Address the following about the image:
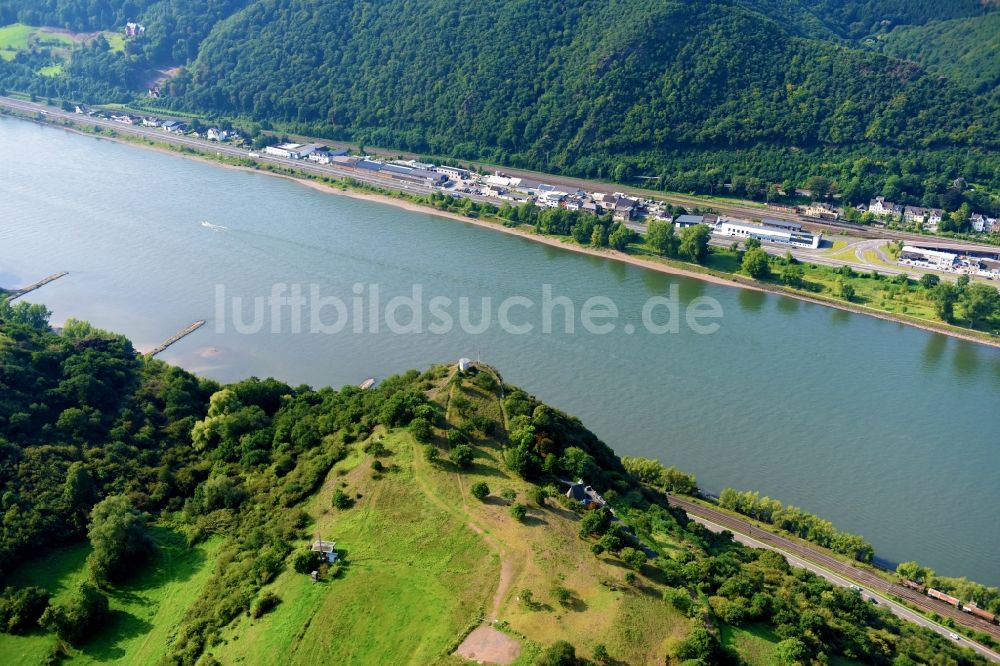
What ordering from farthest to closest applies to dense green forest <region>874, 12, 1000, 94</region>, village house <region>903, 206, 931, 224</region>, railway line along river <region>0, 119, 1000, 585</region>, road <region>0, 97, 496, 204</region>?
1. dense green forest <region>874, 12, 1000, 94</region>
2. road <region>0, 97, 496, 204</region>
3. village house <region>903, 206, 931, 224</region>
4. railway line along river <region>0, 119, 1000, 585</region>

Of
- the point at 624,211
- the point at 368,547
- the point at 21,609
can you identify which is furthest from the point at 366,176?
the point at 21,609

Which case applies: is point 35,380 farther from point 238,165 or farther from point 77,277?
point 238,165

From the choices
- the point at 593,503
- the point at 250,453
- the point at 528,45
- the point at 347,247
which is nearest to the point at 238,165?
the point at 347,247

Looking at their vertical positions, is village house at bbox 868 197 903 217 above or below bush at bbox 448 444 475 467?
above

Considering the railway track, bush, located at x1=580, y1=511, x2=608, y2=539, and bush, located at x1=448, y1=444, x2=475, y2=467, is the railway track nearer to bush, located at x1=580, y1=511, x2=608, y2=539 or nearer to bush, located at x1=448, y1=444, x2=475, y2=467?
bush, located at x1=580, y1=511, x2=608, y2=539

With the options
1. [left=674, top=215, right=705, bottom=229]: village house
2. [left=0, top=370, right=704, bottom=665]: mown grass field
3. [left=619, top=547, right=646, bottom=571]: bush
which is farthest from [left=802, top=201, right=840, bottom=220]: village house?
[left=619, top=547, right=646, bottom=571]: bush
